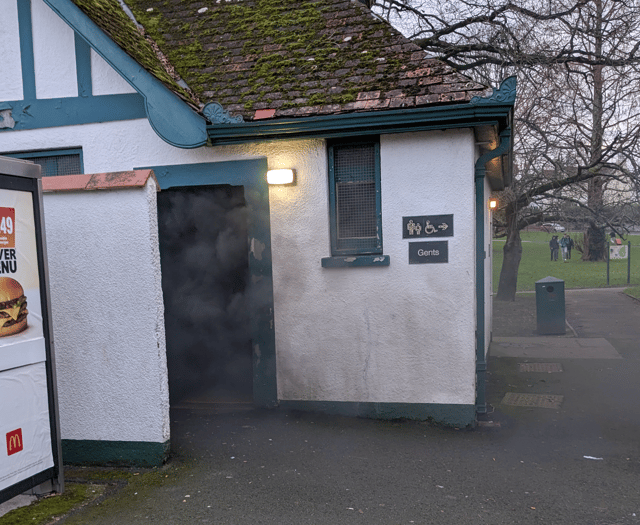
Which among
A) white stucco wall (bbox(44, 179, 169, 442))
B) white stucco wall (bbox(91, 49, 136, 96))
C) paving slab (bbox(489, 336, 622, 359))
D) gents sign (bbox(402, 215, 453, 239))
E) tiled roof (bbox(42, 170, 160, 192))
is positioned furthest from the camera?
paving slab (bbox(489, 336, 622, 359))

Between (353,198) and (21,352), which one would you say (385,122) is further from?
(21,352)

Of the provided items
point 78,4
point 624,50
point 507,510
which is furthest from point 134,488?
point 624,50

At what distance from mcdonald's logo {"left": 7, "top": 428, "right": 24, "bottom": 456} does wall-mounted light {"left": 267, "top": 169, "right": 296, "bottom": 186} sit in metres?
3.48

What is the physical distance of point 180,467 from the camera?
5012 millimetres

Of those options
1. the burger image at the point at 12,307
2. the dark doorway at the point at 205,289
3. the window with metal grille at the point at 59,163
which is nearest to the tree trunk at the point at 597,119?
the dark doorway at the point at 205,289

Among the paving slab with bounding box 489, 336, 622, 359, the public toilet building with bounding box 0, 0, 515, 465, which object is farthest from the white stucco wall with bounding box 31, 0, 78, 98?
the paving slab with bounding box 489, 336, 622, 359

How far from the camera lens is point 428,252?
6.11m

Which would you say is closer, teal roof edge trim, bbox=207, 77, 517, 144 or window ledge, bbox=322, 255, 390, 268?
teal roof edge trim, bbox=207, 77, 517, 144

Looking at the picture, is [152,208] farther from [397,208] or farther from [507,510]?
[507,510]

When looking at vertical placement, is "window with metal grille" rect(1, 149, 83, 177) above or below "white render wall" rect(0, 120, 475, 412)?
above

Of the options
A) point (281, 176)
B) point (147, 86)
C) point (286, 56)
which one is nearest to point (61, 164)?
point (147, 86)

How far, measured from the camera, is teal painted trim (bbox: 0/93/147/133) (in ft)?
21.3

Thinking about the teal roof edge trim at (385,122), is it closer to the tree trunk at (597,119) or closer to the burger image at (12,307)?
the burger image at (12,307)

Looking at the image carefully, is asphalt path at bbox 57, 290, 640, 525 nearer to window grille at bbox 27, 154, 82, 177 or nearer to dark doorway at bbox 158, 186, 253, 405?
dark doorway at bbox 158, 186, 253, 405
